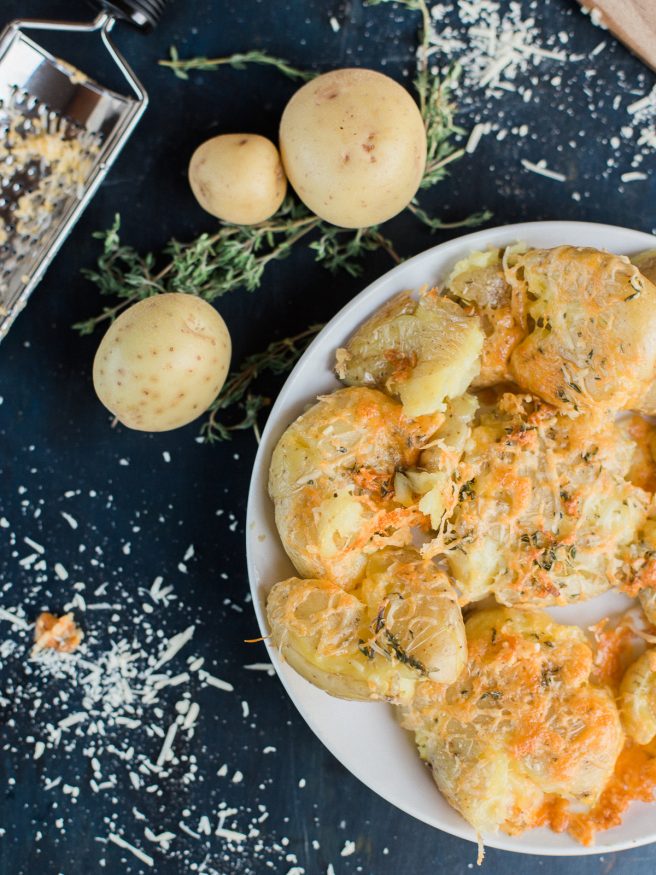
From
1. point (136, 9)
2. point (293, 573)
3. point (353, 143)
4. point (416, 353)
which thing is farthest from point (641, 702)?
point (136, 9)

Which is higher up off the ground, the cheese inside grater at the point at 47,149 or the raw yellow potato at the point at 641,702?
the cheese inside grater at the point at 47,149

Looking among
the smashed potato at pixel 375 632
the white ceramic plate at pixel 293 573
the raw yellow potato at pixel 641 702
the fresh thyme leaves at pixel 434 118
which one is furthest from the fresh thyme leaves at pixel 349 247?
the raw yellow potato at pixel 641 702

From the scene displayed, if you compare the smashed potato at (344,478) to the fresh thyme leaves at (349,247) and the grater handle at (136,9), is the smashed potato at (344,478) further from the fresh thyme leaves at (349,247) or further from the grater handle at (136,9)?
the grater handle at (136,9)

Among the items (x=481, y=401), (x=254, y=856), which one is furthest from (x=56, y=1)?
(x=254, y=856)

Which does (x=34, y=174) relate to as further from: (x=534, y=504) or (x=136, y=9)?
(x=534, y=504)

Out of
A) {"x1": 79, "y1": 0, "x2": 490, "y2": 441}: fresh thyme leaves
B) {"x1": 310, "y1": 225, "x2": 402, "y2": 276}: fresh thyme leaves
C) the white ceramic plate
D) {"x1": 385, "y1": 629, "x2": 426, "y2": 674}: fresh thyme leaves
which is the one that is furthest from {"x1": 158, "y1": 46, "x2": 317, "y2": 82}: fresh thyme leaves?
{"x1": 385, "y1": 629, "x2": 426, "y2": 674}: fresh thyme leaves

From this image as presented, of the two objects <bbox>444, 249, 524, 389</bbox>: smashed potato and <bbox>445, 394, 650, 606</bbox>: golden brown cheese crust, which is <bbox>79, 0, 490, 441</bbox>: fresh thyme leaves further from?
<bbox>445, 394, 650, 606</bbox>: golden brown cheese crust
